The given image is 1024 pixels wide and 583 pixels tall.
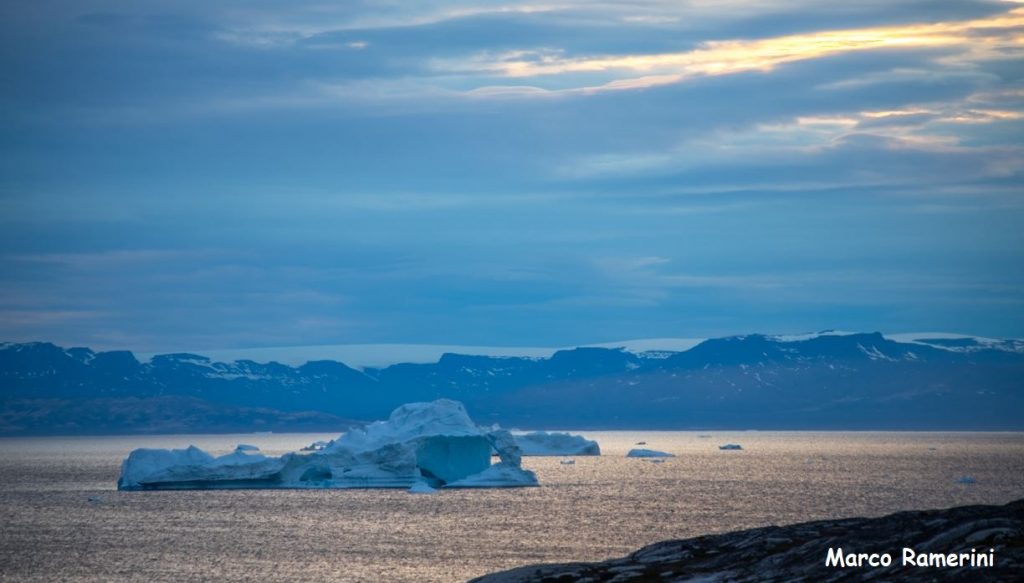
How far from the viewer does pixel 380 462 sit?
68688 mm

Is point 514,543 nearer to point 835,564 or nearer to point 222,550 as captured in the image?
point 222,550

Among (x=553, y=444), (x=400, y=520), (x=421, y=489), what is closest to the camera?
(x=400, y=520)

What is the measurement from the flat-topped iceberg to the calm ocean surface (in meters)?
1.16

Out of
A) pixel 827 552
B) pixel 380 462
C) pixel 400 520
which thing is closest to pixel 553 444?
pixel 380 462

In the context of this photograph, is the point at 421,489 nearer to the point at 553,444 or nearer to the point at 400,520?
the point at 400,520

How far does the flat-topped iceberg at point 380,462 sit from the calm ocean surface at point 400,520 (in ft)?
3.81

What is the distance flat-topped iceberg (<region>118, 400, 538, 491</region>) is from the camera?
62906 mm

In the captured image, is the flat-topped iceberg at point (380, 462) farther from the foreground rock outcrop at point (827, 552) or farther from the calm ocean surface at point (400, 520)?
the foreground rock outcrop at point (827, 552)

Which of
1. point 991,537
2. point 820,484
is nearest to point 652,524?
point 820,484

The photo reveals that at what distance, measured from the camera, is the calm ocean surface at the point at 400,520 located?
121ft

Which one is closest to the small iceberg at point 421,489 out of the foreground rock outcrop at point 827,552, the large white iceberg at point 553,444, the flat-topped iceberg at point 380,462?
the flat-topped iceberg at point 380,462

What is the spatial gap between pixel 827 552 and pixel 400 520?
130 ft

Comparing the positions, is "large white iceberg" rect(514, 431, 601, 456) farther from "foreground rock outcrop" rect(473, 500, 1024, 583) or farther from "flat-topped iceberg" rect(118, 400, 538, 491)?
"foreground rock outcrop" rect(473, 500, 1024, 583)

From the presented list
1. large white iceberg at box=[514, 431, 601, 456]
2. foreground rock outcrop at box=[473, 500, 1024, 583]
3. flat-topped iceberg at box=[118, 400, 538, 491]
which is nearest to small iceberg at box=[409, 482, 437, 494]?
flat-topped iceberg at box=[118, 400, 538, 491]
